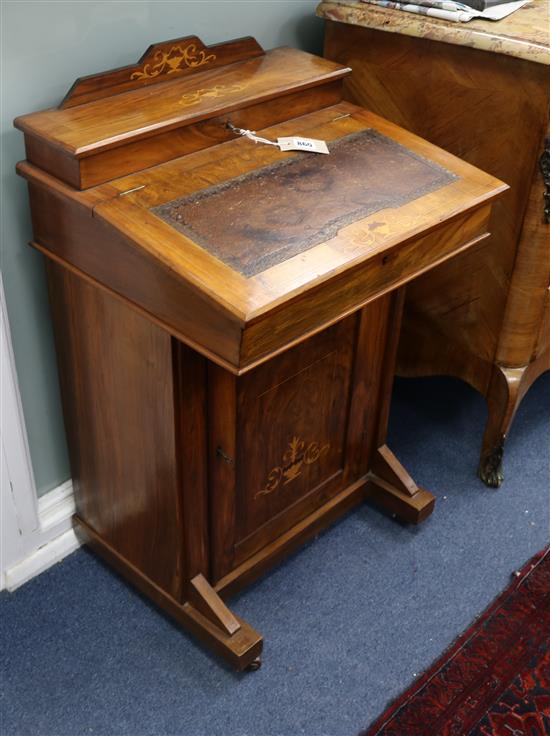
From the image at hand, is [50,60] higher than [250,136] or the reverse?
higher

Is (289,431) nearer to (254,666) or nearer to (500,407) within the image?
(254,666)

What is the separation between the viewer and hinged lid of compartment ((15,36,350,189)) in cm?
132

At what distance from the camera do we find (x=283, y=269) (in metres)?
1.21

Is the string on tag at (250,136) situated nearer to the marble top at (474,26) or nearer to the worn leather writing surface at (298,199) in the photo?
the worn leather writing surface at (298,199)

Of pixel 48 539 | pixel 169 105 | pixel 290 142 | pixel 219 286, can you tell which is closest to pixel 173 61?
pixel 169 105

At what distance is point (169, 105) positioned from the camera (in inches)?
56.4

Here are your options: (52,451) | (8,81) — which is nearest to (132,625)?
(52,451)

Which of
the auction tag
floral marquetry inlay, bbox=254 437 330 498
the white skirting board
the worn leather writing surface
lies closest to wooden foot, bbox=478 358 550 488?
floral marquetry inlay, bbox=254 437 330 498

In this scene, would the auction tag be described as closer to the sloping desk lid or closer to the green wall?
the sloping desk lid

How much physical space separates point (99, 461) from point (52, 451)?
16 cm

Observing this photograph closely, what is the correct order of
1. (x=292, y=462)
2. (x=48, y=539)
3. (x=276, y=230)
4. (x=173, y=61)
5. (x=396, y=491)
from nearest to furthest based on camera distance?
(x=276, y=230)
(x=173, y=61)
(x=292, y=462)
(x=48, y=539)
(x=396, y=491)

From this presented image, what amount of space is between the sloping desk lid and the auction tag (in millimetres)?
14

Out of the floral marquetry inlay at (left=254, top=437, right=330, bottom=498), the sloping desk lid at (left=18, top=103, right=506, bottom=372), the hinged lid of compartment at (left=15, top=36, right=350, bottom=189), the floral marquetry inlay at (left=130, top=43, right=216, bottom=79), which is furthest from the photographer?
the floral marquetry inlay at (left=254, top=437, right=330, bottom=498)

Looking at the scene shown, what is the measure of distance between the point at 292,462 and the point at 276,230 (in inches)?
23.6
